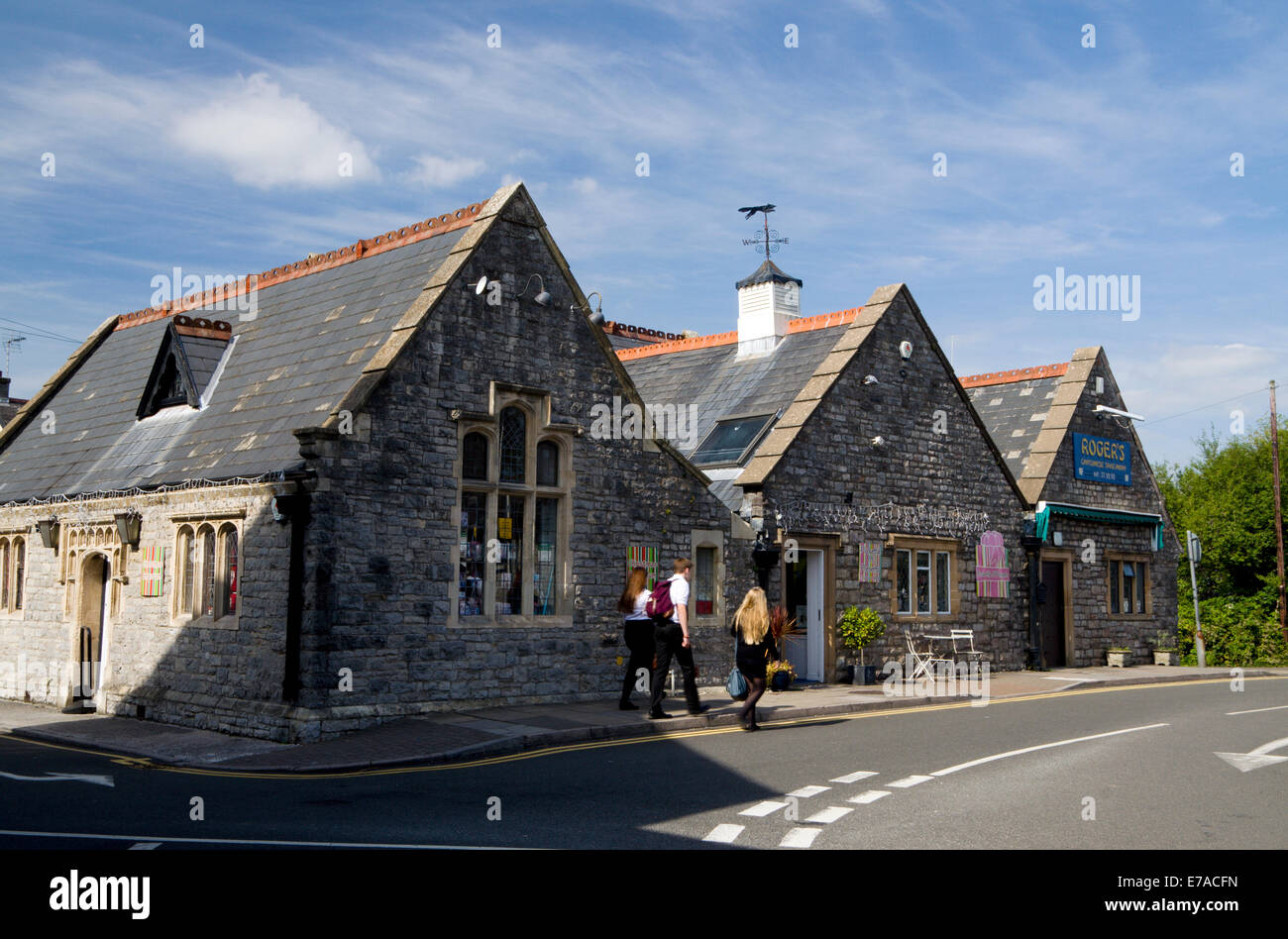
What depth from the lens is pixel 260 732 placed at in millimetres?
13719

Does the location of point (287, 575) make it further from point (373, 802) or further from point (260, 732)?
point (373, 802)

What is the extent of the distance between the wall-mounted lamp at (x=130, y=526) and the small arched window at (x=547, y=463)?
5751 mm

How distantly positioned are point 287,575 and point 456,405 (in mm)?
3075

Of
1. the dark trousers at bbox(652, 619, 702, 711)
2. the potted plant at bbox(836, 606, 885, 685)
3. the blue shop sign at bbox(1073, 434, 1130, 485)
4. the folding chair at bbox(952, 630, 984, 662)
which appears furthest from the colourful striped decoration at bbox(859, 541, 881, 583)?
the blue shop sign at bbox(1073, 434, 1130, 485)

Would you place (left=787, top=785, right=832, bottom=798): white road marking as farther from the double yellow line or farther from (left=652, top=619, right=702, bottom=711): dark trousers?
(left=652, top=619, right=702, bottom=711): dark trousers

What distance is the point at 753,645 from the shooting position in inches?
544

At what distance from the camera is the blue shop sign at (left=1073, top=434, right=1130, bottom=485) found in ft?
87.6

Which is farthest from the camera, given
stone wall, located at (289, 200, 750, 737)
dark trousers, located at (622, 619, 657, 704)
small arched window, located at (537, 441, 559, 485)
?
small arched window, located at (537, 441, 559, 485)

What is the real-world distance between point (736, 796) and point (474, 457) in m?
7.20

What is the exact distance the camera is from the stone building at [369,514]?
13.9 m

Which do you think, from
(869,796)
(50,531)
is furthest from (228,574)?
(869,796)

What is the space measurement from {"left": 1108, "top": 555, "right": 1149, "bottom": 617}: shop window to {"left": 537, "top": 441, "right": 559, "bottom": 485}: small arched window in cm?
1669

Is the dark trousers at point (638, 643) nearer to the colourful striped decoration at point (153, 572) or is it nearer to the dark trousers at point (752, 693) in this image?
the dark trousers at point (752, 693)

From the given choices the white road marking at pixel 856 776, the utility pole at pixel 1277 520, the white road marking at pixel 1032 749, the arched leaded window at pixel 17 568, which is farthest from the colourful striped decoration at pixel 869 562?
the utility pole at pixel 1277 520
